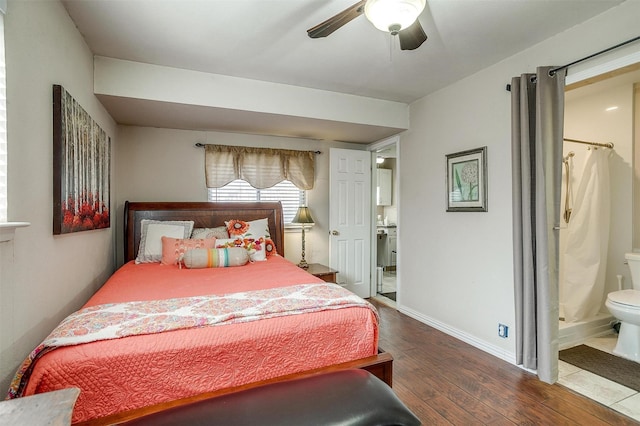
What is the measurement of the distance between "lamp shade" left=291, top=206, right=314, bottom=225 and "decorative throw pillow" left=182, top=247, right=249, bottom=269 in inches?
42.3

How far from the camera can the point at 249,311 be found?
1.55 m

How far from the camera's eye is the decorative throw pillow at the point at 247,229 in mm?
3318

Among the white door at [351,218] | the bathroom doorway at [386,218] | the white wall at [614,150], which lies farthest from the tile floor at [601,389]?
the bathroom doorway at [386,218]

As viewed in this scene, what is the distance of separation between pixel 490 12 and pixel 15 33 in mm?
2495

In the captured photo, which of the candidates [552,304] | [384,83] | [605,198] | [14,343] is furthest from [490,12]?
[14,343]

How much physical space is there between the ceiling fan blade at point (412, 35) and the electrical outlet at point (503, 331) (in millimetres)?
2299

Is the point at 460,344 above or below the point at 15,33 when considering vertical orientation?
below

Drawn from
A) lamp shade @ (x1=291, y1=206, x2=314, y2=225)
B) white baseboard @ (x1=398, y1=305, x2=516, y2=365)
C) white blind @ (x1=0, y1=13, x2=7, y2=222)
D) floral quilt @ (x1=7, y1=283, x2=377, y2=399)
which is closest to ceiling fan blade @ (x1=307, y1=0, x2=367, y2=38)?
white blind @ (x1=0, y1=13, x2=7, y2=222)

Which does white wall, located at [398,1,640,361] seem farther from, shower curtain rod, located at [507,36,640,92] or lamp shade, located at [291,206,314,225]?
lamp shade, located at [291,206,314,225]

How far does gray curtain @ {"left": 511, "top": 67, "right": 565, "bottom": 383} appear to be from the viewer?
7.07 ft

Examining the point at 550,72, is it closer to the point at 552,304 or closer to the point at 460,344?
the point at 552,304

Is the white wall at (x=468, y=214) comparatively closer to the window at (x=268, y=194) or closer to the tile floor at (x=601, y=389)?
the tile floor at (x=601, y=389)

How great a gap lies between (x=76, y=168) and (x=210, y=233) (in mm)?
1455

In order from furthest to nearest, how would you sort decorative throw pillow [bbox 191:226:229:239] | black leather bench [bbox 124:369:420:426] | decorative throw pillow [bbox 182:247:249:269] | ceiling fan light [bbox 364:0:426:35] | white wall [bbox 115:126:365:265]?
white wall [bbox 115:126:365:265] → decorative throw pillow [bbox 191:226:229:239] → decorative throw pillow [bbox 182:247:249:269] → ceiling fan light [bbox 364:0:426:35] → black leather bench [bbox 124:369:420:426]
